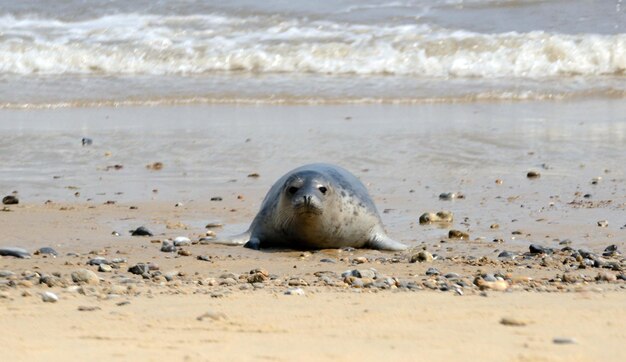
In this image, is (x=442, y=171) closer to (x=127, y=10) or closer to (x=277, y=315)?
(x=277, y=315)

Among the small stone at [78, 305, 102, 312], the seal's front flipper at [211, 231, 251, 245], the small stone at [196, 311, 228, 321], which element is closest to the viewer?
the small stone at [196, 311, 228, 321]

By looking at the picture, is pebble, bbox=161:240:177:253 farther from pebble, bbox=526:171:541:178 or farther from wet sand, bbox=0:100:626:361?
pebble, bbox=526:171:541:178

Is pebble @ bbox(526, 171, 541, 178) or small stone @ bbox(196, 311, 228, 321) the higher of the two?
small stone @ bbox(196, 311, 228, 321)

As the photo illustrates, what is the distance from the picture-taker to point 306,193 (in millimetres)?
6531

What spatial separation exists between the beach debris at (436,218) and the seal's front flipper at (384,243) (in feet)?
2.09

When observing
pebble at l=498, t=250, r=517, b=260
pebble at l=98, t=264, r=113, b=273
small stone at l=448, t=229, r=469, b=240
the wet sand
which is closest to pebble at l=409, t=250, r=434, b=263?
the wet sand

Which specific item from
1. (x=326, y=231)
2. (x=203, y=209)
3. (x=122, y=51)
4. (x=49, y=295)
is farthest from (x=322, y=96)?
(x=49, y=295)

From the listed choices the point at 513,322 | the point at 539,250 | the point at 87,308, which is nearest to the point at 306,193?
the point at 539,250

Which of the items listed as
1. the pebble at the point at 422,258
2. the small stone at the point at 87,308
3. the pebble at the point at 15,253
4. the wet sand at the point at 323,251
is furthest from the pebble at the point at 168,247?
the small stone at the point at 87,308

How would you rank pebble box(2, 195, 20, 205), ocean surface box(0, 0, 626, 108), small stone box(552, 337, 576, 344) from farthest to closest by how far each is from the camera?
1. ocean surface box(0, 0, 626, 108)
2. pebble box(2, 195, 20, 205)
3. small stone box(552, 337, 576, 344)

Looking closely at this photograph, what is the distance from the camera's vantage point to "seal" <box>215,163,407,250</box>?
6512mm

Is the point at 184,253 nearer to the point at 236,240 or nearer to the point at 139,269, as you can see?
the point at 236,240

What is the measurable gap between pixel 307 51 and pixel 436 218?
36.1ft

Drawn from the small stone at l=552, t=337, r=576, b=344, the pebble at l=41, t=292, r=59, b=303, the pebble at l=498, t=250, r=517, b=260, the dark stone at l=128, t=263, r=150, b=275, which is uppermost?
the small stone at l=552, t=337, r=576, b=344
